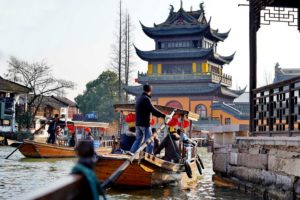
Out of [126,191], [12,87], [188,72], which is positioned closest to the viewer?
[126,191]

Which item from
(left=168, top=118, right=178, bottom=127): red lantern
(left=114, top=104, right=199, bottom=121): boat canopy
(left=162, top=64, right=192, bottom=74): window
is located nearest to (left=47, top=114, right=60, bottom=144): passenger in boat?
(left=114, top=104, right=199, bottom=121): boat canopy

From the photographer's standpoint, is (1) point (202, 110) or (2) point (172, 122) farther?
(1) point (202, 110)

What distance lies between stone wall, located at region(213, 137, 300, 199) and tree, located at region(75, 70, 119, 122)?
1610 inches

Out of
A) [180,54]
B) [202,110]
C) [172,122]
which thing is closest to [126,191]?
[172,122]

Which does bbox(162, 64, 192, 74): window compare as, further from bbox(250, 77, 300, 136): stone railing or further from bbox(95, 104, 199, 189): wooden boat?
bbox(250, 77, 300, 136): stone railing

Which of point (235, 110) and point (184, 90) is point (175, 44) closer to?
point (184, 90)

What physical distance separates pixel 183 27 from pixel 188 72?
4410 millimetres

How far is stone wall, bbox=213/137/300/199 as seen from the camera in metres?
7.94

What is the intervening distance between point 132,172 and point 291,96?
3328mm

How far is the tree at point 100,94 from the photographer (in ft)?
174

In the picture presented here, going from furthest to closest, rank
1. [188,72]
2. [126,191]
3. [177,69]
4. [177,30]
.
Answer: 1. [177,30]
2. [177,69]
3. [188,72]
4. [126,191]

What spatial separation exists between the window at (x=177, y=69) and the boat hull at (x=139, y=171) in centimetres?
3877

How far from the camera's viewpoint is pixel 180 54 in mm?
49094

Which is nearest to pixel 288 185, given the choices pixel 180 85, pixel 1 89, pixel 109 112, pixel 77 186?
pixel 77 186
